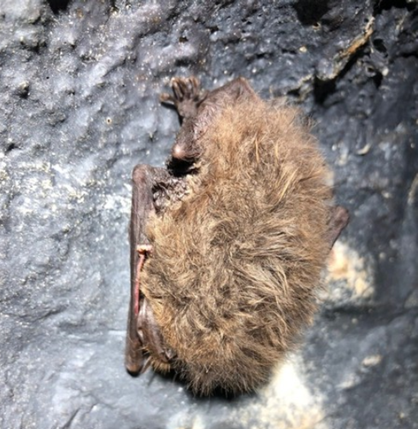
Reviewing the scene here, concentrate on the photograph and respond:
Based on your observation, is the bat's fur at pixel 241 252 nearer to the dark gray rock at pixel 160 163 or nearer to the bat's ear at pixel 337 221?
the bat's ear at pixel 337 221

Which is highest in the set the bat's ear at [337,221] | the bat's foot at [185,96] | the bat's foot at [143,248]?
the bat's foot at [185,96]

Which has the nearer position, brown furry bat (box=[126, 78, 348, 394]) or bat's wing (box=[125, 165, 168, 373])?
brown furry bat (box=[126, 78, 348, 394])

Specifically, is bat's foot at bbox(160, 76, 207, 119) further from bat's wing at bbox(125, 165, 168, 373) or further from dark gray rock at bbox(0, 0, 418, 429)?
bat's wing at bbox(125, 165, 168, 373)

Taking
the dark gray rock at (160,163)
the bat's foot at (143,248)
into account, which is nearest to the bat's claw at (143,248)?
the bat's foot at (143,248)

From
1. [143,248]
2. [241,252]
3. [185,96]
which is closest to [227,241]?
[241,252]

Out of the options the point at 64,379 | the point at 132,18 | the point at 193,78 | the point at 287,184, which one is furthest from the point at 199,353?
the point at 132,18

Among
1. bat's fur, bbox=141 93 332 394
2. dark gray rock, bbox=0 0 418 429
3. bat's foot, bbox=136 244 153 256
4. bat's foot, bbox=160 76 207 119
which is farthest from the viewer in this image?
bat's foot, bbox=160 76 207 119

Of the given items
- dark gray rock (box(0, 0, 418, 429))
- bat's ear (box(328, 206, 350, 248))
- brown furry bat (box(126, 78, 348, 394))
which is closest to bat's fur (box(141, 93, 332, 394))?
brown furry bat (box(126, 78, 348, 394))
